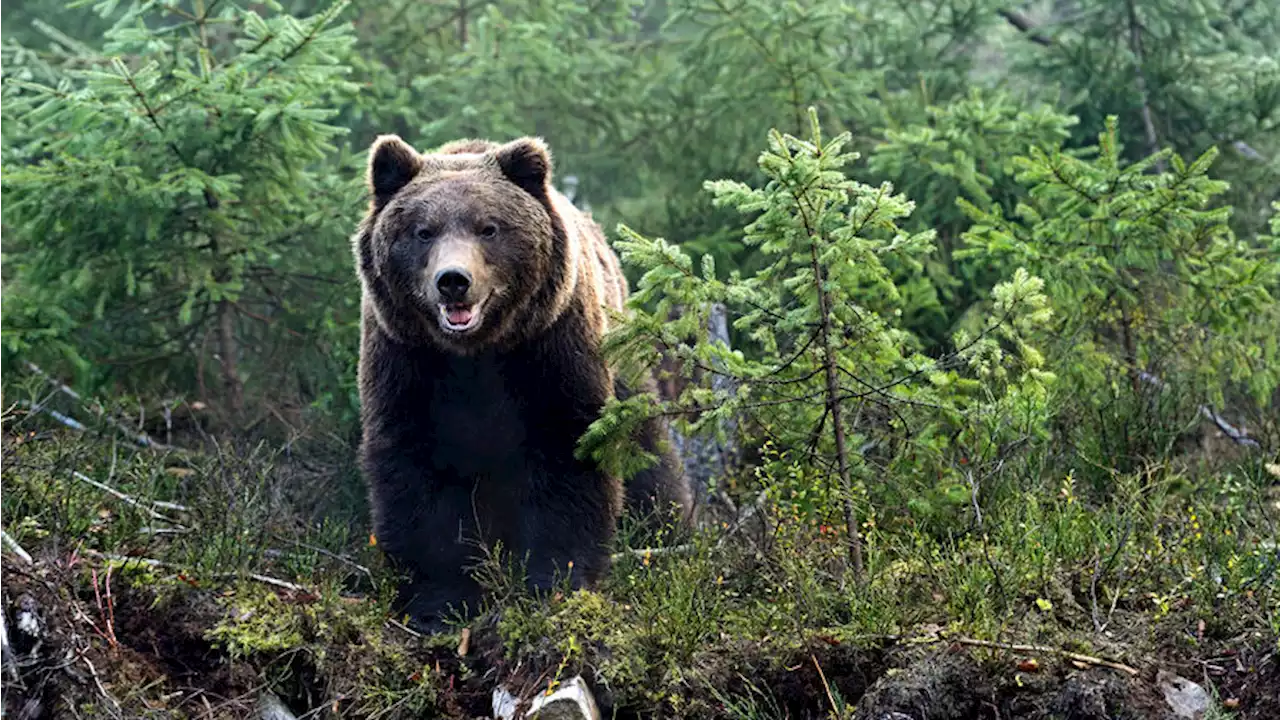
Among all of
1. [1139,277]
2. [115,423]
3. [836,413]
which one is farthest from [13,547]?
[1139,277]

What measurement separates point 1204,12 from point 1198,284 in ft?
10.1

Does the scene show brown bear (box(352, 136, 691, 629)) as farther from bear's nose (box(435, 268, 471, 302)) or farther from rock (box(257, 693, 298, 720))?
rock (box(257, 693, 298, 720))

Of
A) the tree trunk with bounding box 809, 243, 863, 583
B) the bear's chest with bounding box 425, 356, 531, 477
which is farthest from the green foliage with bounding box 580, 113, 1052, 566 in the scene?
the bear's chest with bounding box 425, 356, 531, 477

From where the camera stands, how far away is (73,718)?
474 centimetres

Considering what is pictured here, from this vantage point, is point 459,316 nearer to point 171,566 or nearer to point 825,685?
point 171,566

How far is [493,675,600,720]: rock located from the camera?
17.3 feet

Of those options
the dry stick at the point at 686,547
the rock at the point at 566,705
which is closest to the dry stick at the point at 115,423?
the dry stick at the point at 686,547

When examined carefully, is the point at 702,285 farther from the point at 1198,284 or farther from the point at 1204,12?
the point at 1204,12

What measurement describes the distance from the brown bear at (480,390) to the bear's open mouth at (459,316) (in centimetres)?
17

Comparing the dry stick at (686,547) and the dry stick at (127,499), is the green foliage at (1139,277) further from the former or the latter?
the dry stick at (127,499)

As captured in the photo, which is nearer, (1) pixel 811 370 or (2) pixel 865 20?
(1) pixel 811 370

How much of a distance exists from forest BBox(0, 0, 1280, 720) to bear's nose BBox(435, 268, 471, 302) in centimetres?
65

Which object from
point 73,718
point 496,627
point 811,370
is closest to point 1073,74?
point 811,370

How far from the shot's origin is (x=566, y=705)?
5.27 m
